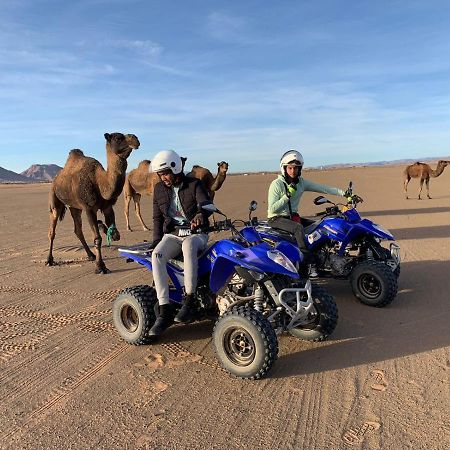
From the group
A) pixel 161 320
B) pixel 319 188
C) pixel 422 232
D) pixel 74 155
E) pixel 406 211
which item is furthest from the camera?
pixel 406 211

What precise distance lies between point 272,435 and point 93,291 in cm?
462

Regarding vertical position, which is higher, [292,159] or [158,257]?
[292,159]

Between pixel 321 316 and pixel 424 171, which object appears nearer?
pixel 321 316

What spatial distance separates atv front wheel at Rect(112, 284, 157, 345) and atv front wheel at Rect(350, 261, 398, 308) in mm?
2685

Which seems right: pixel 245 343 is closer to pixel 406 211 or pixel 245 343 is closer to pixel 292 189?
pixel 292 189

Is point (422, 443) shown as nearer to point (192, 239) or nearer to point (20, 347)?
point (192, 239)

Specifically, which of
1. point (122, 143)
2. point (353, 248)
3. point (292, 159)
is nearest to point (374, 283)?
Result: point (353, 248)

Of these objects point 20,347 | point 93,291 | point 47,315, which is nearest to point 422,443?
point 20,347

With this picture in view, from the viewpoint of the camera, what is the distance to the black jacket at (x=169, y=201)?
16.3 ft

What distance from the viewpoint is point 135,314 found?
16.7ft

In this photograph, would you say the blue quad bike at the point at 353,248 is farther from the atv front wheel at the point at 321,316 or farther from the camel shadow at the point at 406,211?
the camel shadow at the point at 406,211

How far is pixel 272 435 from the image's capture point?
3.19 meters

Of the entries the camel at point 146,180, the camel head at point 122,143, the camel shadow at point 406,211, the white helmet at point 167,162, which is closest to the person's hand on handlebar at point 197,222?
the white helmet at point 167,162

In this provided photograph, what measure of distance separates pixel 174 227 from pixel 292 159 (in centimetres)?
200
